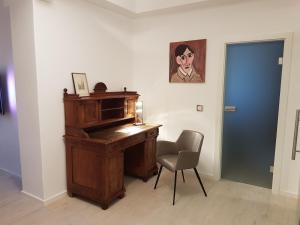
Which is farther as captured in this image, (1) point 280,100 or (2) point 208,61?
(2) point 208,61

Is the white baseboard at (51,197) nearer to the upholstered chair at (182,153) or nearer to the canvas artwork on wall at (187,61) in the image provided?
the upholstered chair at (182,153)

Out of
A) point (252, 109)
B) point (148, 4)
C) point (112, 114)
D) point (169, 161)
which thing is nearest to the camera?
point (169, 161)

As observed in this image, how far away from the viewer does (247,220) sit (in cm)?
248

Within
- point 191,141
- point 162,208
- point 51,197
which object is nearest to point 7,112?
point 51,197

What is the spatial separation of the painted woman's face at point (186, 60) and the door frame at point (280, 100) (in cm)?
48

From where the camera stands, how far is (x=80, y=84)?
2996mm

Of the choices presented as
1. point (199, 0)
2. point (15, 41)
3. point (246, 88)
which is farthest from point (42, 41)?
point (246, 88)

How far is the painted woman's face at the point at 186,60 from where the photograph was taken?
3.47 m

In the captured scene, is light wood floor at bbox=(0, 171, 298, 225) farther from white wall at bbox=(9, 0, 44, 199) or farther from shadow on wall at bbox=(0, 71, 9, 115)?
shadow on wall at bbox=(0, 71, 9, 115)

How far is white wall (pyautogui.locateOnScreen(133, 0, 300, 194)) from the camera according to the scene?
286cm

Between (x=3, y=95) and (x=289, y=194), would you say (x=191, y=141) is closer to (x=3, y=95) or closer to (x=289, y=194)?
(x=289, y=194)

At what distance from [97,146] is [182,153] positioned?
1.00 meters

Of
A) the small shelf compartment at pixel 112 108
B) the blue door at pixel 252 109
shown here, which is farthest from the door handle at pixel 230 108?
the small shelf compartment at pixel 112 108

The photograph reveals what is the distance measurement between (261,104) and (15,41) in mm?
3156
